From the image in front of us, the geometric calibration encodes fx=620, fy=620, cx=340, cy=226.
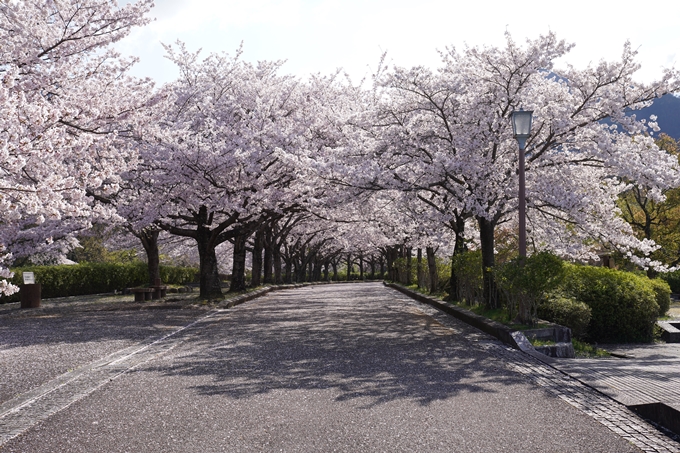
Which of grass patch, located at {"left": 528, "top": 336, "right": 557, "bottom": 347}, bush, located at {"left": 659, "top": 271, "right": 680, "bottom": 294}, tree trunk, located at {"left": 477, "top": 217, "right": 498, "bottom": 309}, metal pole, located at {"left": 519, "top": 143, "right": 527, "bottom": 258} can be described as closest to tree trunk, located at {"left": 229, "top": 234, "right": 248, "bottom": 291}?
tree trunk, located at {"left": 477, "top": 217, "right": 498, "bottom": 309}

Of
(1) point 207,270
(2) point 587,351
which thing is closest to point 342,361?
(2) point 587,351

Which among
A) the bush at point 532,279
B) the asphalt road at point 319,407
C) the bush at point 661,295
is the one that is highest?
the bush at point 532,279

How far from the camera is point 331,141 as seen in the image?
80.7 ft

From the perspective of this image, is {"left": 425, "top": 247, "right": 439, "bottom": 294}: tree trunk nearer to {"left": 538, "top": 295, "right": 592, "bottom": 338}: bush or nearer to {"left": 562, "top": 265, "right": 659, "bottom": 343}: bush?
{"left": 562, "top": 265, "right": 659, "bottom": 343}: bush

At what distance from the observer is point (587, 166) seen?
17203 mm

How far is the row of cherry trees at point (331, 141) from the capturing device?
39.6 ft

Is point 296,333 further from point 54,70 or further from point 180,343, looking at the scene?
point 54,70

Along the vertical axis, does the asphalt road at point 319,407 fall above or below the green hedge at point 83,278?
below

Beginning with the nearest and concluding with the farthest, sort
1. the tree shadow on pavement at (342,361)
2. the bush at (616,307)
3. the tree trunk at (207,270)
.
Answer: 1. the tree shadow on pavement at (342,361)
2. the bush at (616,307)
3. the tree trunk at (207,270)

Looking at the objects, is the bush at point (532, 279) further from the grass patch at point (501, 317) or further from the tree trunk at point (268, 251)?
the tree trunk at point (268, 251)

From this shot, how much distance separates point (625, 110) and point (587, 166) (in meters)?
2.02

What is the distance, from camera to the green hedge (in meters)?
28.2

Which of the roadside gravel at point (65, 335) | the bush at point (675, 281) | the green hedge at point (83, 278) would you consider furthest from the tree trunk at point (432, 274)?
the green hedge at point (83, 278)

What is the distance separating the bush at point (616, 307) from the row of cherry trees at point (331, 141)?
157 centimetres
